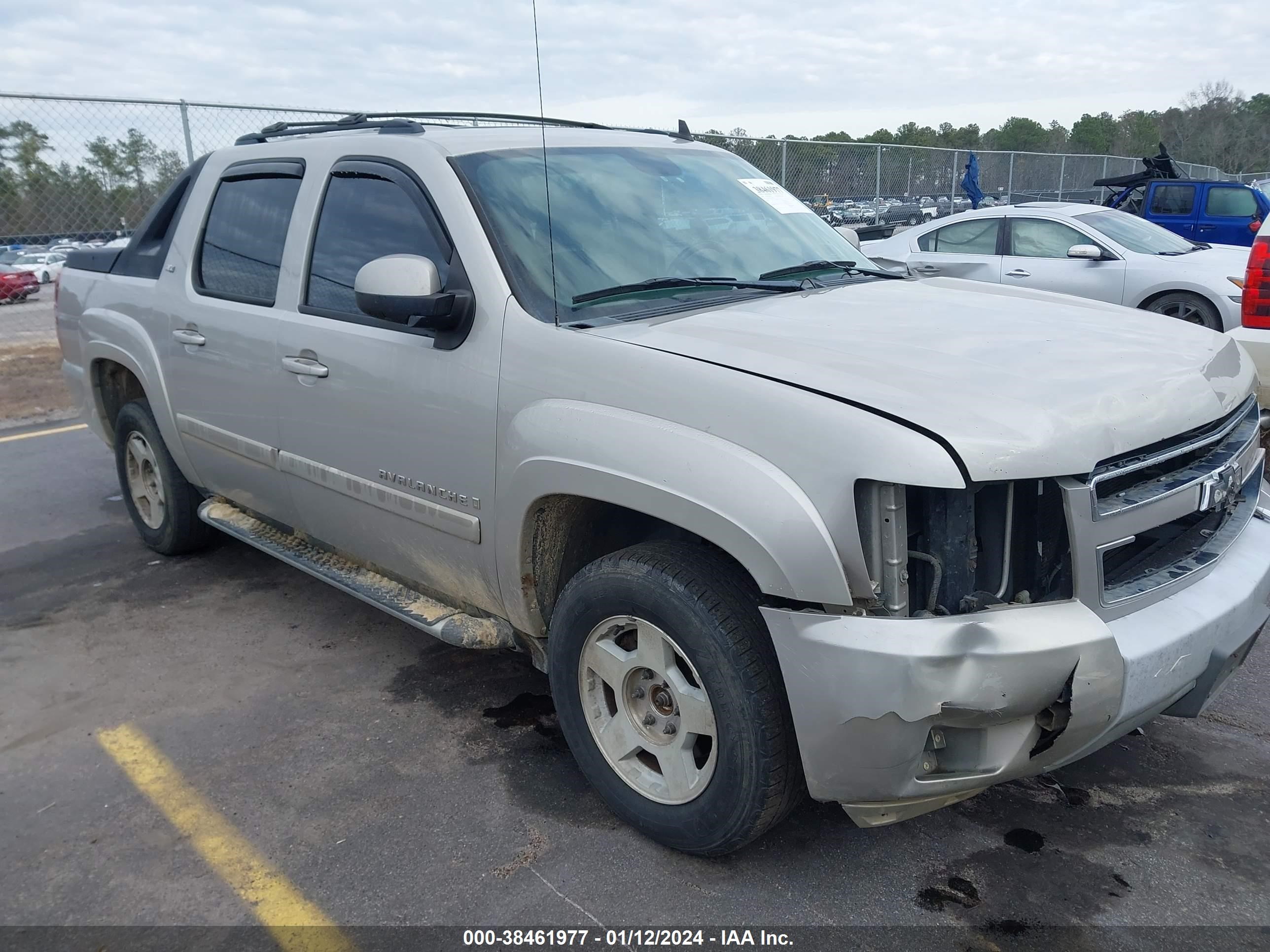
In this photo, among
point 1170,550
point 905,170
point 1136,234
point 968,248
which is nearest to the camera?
point 1170,550

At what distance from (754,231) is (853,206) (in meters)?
13.2

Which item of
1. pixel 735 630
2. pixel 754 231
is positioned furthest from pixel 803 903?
pixel 754 231

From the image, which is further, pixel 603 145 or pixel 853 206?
pixel 853 206

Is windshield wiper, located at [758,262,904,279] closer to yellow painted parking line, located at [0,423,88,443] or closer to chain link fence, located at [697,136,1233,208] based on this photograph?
yellow painted parking line, located at [0,423,88,443]

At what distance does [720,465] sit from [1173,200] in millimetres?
15039

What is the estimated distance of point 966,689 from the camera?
83.4 inches

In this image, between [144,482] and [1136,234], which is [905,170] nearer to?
[1136,234]

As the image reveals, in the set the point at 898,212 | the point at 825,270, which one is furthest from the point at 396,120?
the point at 898,212

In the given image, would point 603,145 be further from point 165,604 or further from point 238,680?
point 165,604

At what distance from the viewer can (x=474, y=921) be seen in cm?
250

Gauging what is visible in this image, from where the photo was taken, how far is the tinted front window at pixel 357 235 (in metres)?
3.30

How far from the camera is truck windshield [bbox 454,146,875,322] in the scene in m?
3.02

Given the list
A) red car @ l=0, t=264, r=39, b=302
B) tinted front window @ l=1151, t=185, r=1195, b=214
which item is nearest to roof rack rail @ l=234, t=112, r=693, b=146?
red car @ l=0, t=264, r=39, b=302

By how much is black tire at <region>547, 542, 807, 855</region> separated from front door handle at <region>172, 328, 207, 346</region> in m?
2.29
